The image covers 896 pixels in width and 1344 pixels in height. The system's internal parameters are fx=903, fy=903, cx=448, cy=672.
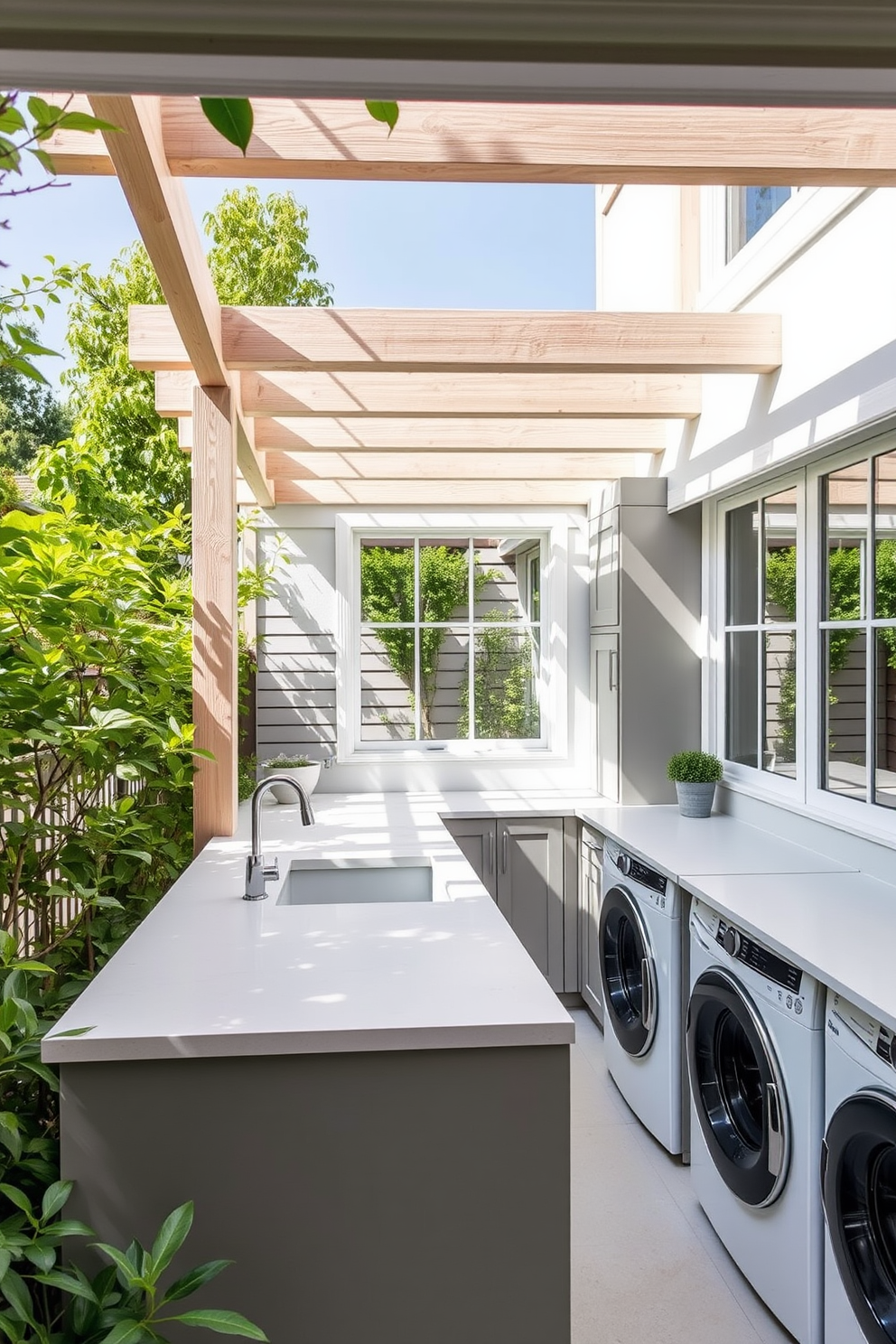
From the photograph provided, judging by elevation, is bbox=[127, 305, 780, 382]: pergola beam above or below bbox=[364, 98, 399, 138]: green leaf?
above

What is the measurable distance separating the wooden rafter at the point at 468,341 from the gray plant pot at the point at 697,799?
168 centimetres

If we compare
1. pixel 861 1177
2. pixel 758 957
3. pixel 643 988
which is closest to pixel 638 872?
pixel 643 988

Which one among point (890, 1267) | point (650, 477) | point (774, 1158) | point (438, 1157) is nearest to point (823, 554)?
point (650, 477)

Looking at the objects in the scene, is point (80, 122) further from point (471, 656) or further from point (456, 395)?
point (471, 656)

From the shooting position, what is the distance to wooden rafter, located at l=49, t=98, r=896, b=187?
6.25 feet

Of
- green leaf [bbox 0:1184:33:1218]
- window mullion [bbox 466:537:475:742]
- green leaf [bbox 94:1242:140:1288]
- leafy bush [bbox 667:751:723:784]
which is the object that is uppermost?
window mullion [bbox 466:537:475:742]

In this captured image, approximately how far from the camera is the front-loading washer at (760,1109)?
6.63 ft

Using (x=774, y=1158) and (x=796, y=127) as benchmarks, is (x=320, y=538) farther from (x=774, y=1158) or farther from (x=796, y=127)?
(x=774, y=1158)

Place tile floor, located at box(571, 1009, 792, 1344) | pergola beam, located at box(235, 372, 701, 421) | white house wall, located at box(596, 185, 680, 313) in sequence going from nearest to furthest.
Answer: tile floor, located at box(571, 1009, 792, 1344) < pergola beam, located at box(235, 372, 701, 421) < white house wall, located at box(596, 185, 680, 313)

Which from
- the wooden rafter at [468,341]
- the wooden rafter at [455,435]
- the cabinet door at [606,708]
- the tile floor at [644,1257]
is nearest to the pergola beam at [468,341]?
the wooden rafter at [468,341]

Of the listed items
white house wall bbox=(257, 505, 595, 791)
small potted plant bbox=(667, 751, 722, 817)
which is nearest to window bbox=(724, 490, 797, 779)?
small potted plant bbox=(667, 751, 722, 817)

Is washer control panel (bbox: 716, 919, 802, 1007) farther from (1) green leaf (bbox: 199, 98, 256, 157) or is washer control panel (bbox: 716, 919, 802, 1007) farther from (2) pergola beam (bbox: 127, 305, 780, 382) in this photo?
(1) green leaf (bbox: 199, 98, 256, 157)

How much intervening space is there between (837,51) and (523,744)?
4.44m

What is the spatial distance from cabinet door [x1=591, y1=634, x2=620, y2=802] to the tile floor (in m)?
1.53
